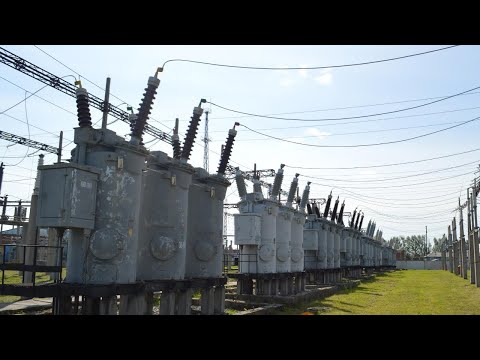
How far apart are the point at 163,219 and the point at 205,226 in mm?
2514

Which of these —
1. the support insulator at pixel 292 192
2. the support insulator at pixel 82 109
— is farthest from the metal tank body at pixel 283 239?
the support insulator at pixel 82 109

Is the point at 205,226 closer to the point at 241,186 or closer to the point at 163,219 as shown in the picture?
the point at 163,219

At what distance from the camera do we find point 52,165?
839cm

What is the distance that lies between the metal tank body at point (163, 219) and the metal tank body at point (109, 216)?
4.15 feet

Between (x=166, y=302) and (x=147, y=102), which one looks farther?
(x=166, y=302)

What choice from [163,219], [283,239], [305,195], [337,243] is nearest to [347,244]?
[337,243]

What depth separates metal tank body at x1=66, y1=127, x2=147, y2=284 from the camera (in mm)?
8734

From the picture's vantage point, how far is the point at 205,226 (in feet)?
44.1

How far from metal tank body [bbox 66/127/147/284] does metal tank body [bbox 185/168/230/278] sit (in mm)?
3743

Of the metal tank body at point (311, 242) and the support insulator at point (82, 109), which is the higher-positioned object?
the support insulator at point (82, 109)

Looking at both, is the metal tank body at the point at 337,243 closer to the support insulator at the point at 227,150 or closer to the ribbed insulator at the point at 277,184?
the ribbed insulator at the point at 277,184

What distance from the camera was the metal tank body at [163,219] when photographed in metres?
10.7
